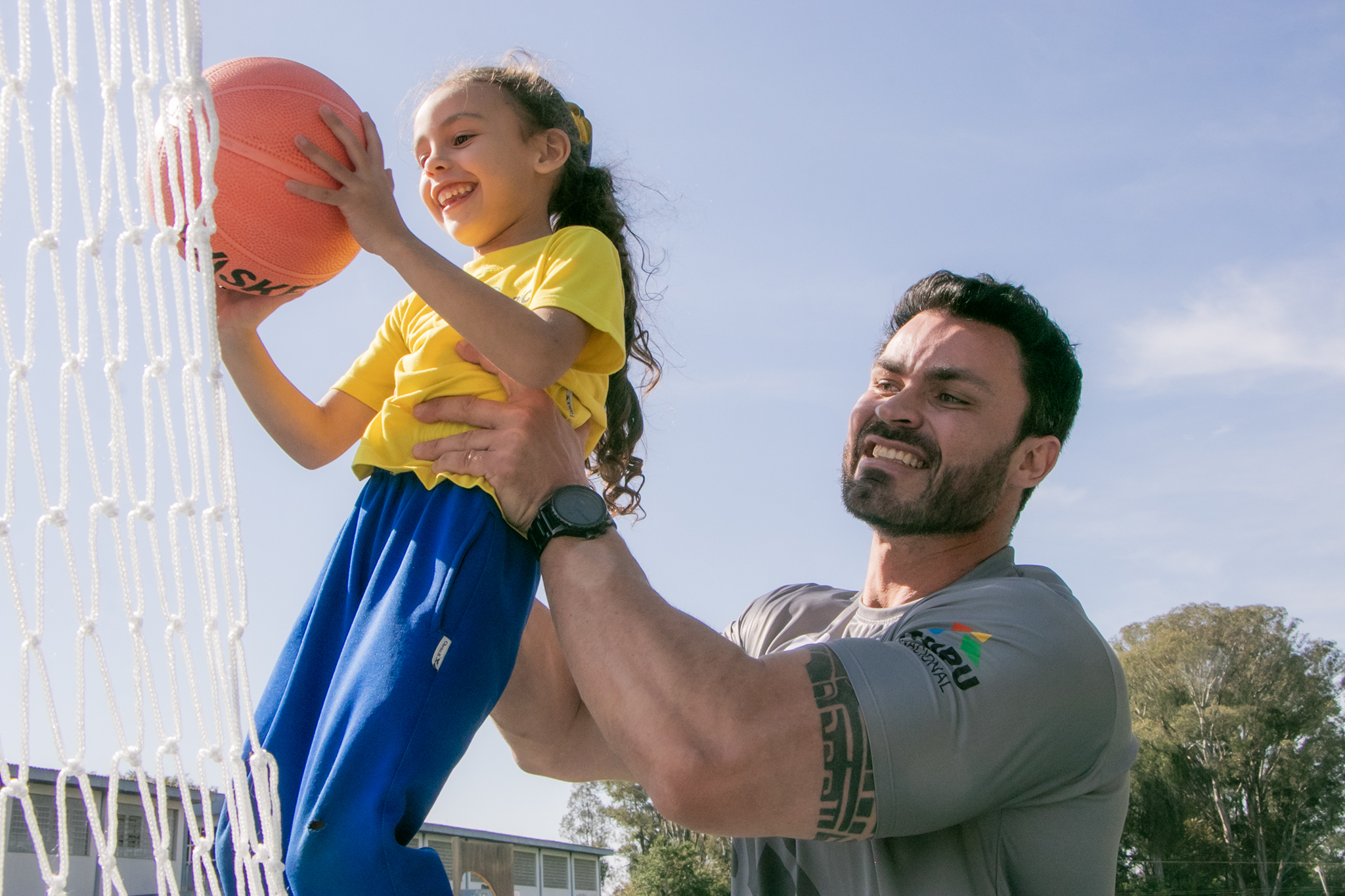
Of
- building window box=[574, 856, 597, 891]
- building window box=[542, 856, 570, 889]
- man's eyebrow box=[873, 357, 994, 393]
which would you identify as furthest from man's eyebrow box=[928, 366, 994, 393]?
building window box=[574, 856, 597, 891]

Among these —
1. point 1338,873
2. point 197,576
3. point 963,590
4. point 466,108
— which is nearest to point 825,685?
point 963,590

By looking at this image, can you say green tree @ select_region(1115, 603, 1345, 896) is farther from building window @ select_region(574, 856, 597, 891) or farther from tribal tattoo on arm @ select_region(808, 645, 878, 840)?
tribal tattoo on arm @ select_region(808, 645, 878, 840)

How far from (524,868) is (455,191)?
33.4m

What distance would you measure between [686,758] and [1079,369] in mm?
1961

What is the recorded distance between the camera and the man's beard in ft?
9.25

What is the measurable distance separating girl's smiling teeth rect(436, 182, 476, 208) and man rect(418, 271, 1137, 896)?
1.67ft

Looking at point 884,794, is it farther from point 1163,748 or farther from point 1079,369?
point 1163,748

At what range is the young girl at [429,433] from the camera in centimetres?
186

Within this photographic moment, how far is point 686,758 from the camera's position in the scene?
194cm

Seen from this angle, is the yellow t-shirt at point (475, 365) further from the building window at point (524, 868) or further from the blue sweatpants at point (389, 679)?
the building window at point (524, 868)

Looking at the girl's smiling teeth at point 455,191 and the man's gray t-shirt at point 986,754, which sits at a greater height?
the girl's smiling teeth at point 455,191

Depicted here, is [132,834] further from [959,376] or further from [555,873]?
[555,873]

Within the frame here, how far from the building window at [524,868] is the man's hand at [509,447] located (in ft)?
106

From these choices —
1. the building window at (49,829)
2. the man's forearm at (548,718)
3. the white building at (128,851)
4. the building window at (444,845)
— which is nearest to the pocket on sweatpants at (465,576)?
the man's forearm at (548,718)
